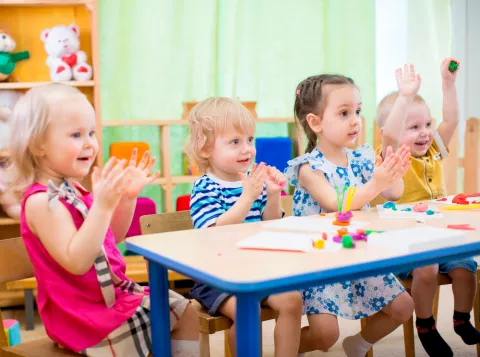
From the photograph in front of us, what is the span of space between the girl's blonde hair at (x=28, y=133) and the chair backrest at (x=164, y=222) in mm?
466

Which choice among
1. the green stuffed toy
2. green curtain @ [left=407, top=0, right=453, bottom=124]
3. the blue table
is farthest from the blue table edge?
green curtain @ [left=407, top=0, right=453, bottom=124]

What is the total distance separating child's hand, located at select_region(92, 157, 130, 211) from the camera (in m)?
1.38

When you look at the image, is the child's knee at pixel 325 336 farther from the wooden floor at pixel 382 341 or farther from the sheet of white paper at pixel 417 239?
the wooden floor at pixel 382 341

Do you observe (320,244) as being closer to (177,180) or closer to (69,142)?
(69,142)

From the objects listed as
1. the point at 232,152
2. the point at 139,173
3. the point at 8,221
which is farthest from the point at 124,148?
the point at 139,173

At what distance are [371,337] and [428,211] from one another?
16.3 inches

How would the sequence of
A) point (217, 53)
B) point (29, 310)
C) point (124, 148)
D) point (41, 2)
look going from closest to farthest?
point (29, 310) → point (41, 2) → point (124, 148) → point (217, 53)

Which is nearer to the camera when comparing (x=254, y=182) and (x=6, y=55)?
(x=254, y=182)

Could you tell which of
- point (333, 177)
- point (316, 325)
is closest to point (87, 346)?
point (316, 325)

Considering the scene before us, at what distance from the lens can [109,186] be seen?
1376 mm

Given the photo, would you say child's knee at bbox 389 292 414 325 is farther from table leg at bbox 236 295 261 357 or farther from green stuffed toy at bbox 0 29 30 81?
green stuffed toy at bbox 0 29 30 81

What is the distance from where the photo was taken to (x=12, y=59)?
332cm

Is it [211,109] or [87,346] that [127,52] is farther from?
[87,346]

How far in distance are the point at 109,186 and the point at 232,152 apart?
671mm
